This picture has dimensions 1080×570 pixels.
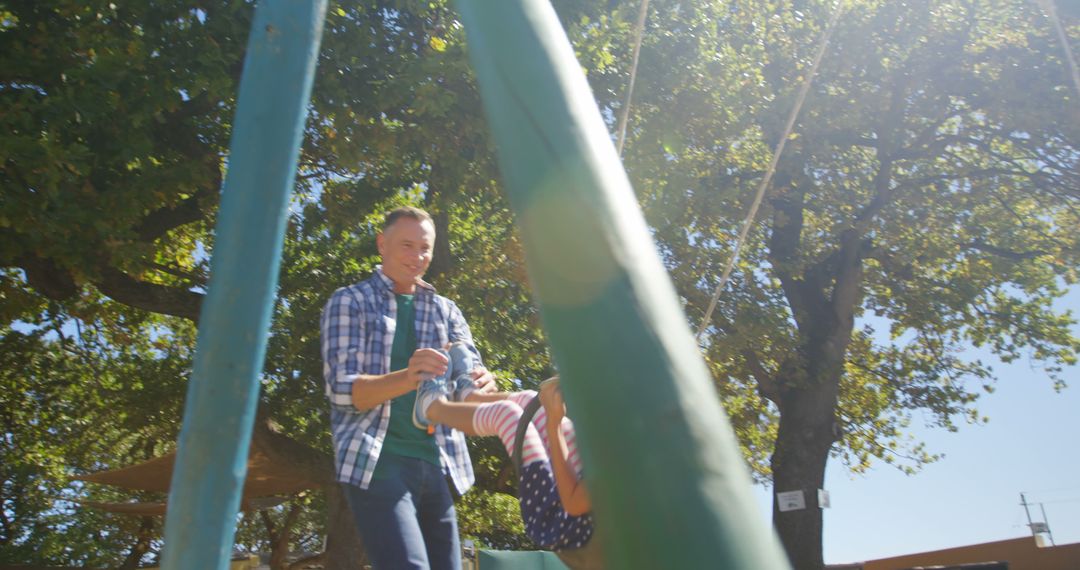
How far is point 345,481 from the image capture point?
2.23m

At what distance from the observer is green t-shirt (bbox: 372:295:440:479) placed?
92.4 inches

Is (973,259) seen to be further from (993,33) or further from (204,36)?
(204,36)

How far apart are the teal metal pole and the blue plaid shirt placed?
2.41ft

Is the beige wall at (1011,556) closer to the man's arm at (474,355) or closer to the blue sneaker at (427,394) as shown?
the man's arm at (474,355)

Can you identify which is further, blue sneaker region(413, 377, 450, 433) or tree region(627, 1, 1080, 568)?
tree region(627, 1, 1080, 568)

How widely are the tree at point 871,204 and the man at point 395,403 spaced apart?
7.47m

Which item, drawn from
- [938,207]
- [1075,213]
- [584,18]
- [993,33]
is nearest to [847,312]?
[938,207]

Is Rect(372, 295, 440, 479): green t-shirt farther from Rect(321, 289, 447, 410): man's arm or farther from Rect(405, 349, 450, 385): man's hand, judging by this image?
Rect(405, 349, 450, 385): man's hand

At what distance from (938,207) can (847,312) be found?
6.33 ft

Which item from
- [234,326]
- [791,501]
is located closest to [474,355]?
[234,326]

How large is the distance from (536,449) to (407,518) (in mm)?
357

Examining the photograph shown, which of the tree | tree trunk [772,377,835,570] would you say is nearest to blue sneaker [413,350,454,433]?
the tree

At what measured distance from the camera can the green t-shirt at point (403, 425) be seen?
2346 millimetres

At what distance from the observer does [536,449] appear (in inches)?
90.3
